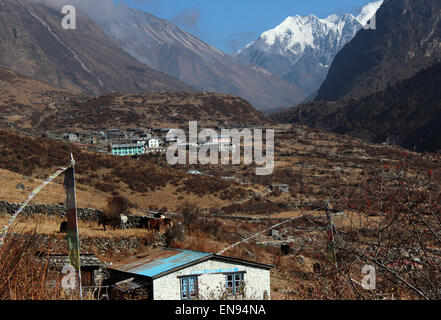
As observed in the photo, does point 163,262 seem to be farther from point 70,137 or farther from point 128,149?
point 70,137

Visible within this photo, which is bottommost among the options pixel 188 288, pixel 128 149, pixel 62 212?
pixel 188 288

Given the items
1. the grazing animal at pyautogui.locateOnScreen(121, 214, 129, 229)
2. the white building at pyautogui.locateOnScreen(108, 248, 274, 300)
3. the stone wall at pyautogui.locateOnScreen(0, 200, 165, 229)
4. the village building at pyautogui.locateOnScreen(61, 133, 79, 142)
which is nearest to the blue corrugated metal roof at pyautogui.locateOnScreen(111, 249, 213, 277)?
the white building at pyautogui.locateOnScreen(108, 248, 274, 300)

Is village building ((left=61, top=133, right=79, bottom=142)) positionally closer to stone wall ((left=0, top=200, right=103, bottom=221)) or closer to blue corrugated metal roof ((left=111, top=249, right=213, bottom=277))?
stone wall ((left=0, top=200, right=103, bottom=221))

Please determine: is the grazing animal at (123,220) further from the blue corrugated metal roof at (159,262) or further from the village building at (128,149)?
the village building at (128,149)

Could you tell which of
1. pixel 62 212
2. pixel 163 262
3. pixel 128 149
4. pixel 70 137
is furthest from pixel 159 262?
pixel 70 137

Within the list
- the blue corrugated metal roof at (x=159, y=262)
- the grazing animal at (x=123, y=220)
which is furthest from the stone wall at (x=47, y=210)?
the blue corrugated metal roof at (x=159, y=262)
